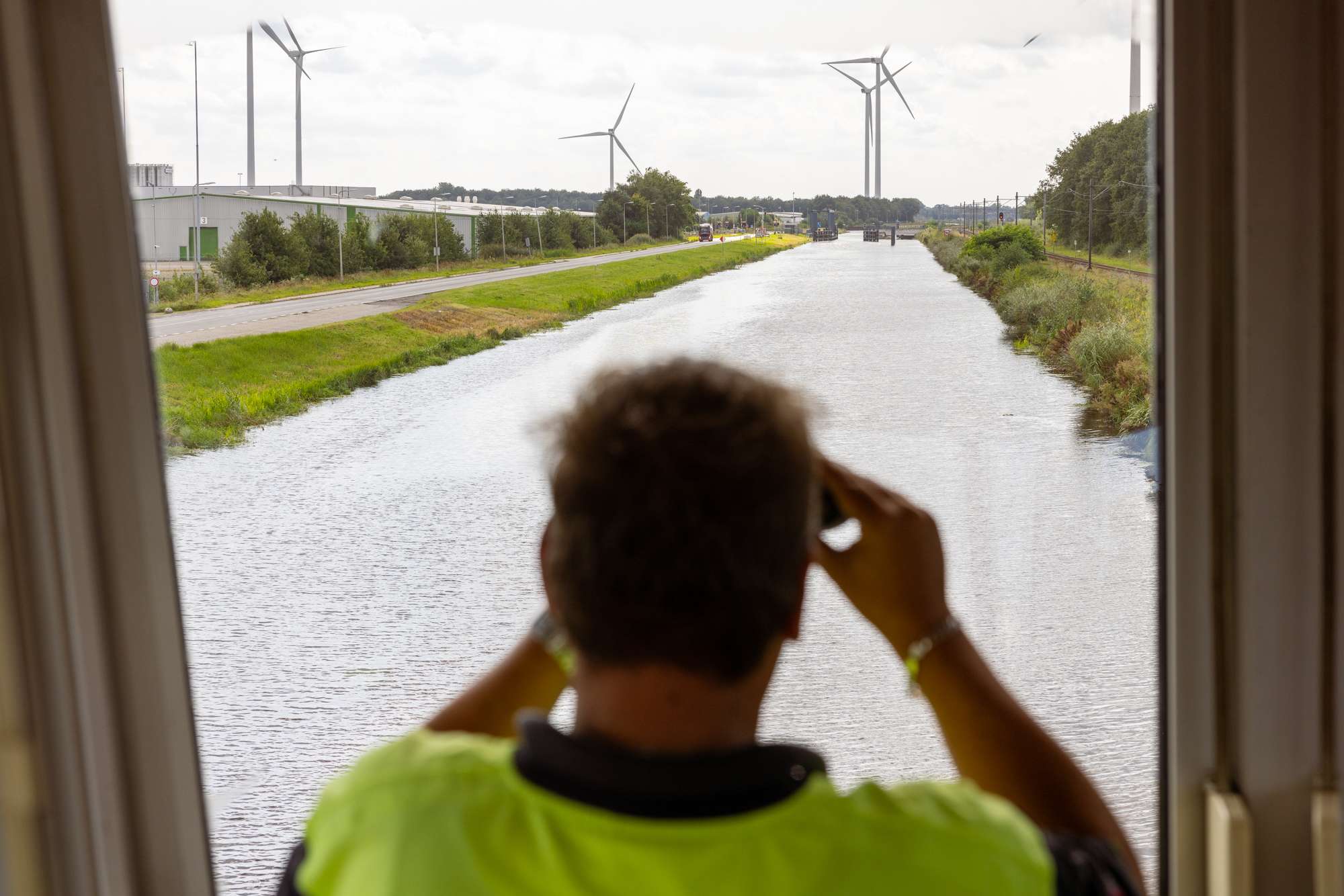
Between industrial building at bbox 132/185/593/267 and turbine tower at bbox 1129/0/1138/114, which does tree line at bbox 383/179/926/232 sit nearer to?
industrial building at bbox 132/185/593/267

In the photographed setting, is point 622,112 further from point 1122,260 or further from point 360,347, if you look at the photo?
point 1122,260

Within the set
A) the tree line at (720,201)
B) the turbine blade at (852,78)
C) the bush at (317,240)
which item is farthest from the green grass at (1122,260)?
the bush at (317,240)

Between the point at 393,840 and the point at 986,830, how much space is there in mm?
430

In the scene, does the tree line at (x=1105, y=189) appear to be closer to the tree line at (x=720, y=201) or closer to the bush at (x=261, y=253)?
the tree line at (x=720, y=201)

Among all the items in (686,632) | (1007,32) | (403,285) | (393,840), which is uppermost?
(1007,32)

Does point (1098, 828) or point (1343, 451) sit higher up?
point (1343, 451)

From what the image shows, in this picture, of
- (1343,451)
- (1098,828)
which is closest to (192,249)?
(1098,828)

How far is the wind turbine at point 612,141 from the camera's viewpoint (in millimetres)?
1577

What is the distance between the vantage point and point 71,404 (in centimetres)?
132

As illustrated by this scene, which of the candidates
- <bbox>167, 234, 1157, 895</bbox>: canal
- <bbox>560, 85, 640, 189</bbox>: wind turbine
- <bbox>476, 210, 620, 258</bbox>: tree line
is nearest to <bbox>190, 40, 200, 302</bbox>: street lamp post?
<bbox>167, 234, 1157, 895</bbox>: canal

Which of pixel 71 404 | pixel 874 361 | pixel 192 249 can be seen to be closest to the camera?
pixel 71 404

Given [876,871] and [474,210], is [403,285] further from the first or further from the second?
[876,871]

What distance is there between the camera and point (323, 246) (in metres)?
1.49

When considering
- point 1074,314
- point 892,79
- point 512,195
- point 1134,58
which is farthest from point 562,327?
point 1134,58
